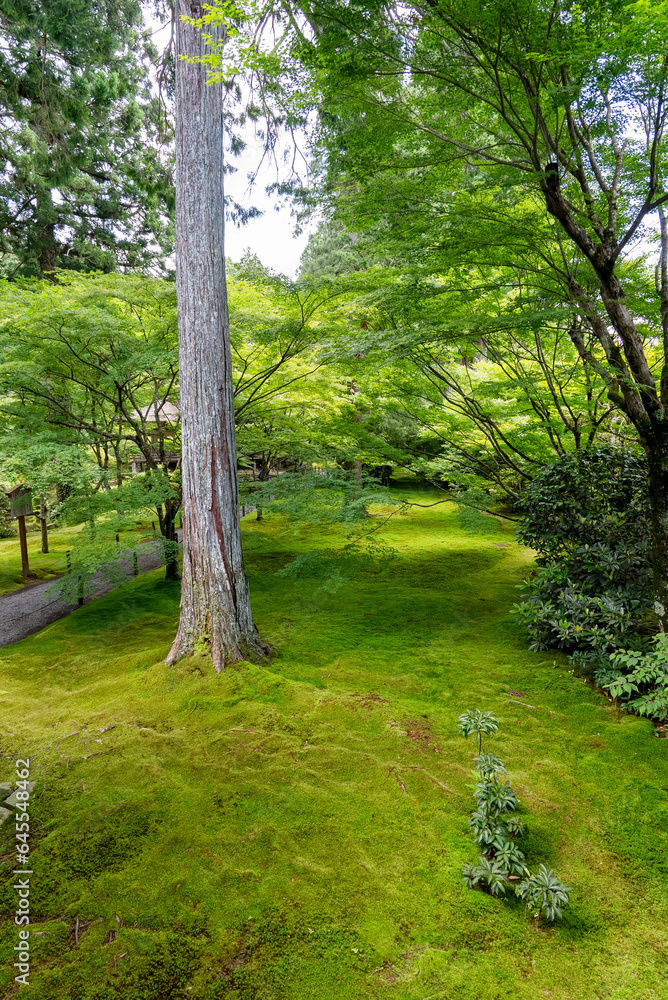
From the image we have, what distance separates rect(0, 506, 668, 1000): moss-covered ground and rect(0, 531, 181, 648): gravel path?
3.49 feet

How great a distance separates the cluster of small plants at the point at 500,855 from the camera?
5.98 feet

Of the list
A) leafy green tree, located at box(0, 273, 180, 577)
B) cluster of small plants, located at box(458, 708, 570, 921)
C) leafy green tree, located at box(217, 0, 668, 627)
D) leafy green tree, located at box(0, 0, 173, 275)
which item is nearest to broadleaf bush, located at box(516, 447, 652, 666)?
leafy green tree, located at box(217, 0, 668, 627)

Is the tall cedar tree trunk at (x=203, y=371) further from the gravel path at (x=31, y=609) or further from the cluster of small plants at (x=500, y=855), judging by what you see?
the gravel path at (x=31, y=609)

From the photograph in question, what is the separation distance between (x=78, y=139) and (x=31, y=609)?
7.34m

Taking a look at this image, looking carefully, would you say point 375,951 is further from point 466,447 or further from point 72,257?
point 72,257

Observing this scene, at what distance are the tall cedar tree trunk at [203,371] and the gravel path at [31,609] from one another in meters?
2.05

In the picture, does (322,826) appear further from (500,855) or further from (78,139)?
(78,139)

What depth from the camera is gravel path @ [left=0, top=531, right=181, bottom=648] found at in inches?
208

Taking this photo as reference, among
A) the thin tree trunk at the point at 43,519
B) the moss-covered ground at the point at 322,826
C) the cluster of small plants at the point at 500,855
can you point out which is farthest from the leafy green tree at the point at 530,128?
the thin tree trunk at the point at 43,519

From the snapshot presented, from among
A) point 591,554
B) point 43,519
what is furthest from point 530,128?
point 43,519

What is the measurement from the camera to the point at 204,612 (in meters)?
3.60

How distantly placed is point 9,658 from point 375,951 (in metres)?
4.09

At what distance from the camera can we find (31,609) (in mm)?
5980

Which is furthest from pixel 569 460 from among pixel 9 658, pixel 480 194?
pixel 9 658
